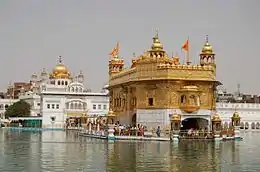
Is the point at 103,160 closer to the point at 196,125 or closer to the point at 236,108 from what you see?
the point at 196,125

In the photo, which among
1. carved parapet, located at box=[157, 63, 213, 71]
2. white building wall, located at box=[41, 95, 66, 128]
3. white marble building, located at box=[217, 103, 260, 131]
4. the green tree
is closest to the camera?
carved parapet, located at box=[157, 63, 213, 71]

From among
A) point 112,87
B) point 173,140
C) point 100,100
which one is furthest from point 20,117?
point 173,140

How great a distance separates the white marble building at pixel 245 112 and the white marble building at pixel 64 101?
18521 mm

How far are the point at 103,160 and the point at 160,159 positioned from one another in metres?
2.25

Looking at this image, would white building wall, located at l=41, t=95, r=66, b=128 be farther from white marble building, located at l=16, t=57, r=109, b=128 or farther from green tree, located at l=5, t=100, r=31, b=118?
green tree, located at l=5, t=100, r=31, b=118

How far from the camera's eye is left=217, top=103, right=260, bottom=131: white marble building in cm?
7819

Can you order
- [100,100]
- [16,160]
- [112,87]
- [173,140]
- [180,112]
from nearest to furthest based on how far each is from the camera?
1. [16,160]
2. [173,140]
3. [180,112]
4. [112,87]
5. [100,100]

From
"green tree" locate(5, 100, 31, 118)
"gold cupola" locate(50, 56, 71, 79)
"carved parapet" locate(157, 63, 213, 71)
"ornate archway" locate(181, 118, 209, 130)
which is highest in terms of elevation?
"gold cupola" locate(50, 56, 71, 79)

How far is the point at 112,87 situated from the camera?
4819 cm

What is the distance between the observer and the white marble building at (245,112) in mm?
78188

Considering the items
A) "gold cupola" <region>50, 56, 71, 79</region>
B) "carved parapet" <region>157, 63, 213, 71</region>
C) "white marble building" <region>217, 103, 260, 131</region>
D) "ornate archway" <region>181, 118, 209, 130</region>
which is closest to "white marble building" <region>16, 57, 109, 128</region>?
"gold cupola" <region>50, 56, 71, 79</region>

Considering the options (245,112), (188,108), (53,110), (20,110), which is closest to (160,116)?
(188,108)

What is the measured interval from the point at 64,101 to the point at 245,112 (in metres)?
28.9

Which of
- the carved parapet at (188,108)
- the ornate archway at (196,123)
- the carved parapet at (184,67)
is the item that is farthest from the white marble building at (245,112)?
the carved parapet at (188,108)
